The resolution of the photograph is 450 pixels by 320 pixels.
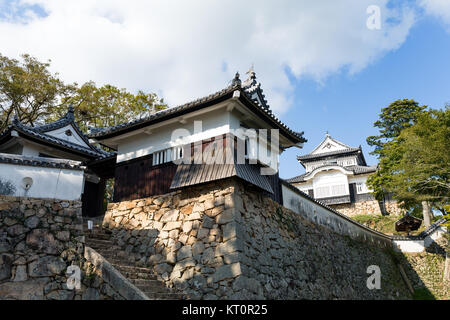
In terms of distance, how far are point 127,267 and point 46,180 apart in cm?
304

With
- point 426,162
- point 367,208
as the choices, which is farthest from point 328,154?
point 426,162

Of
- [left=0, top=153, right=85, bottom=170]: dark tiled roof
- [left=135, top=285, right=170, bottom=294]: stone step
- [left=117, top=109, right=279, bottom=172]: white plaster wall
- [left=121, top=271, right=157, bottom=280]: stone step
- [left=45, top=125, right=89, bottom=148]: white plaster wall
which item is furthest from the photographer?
[left=45, top=125, right=89, bottom=148]: white plaster wall

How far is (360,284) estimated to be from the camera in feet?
50.1

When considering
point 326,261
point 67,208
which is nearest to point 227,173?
point 67,208

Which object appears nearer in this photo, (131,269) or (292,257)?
(131,269)

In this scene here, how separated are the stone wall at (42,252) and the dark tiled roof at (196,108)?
3.72m

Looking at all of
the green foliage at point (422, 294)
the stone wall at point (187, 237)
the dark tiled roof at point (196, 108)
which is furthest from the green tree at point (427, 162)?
the stone wall at point (187, 237)

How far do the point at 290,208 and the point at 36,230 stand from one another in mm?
7951

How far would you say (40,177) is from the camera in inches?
332

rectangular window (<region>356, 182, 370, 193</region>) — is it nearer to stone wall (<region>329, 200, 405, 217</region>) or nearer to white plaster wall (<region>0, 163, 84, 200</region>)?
stone wall (<region>329, 200, 405, 217</region>)

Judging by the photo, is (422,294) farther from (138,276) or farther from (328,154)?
(328,154)

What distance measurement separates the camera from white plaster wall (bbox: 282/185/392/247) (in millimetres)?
12621

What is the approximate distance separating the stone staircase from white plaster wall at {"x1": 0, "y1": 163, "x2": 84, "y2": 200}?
2.09 metres

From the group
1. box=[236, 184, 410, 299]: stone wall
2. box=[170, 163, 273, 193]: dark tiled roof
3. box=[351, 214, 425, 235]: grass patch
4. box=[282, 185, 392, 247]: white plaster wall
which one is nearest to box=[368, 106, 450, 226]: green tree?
box=[282, 185, 392, 247]: white plaster wall
